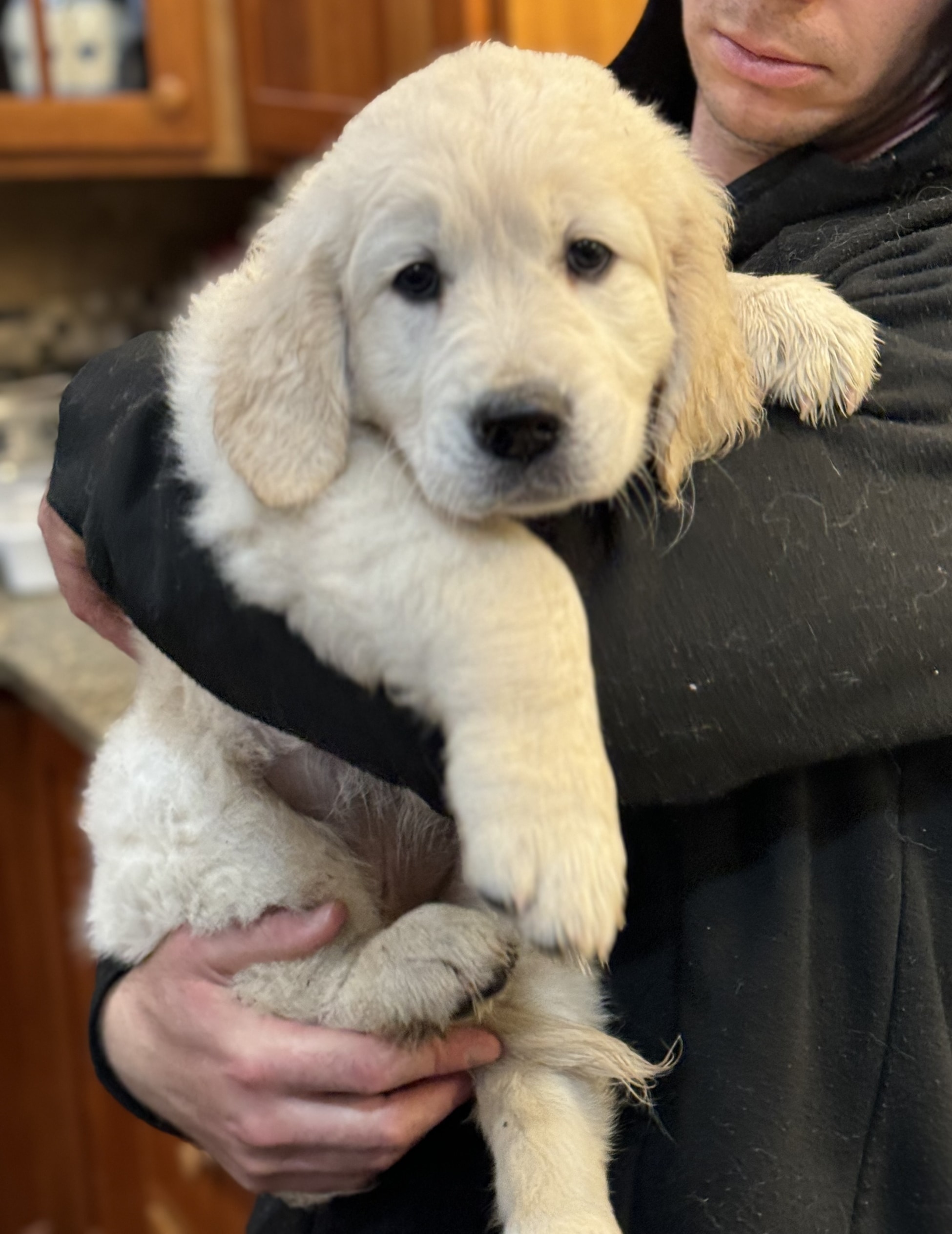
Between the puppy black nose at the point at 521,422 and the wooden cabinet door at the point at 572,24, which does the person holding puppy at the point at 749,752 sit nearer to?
the puppy black nose at the point at 521,422

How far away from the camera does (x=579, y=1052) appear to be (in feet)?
4.02

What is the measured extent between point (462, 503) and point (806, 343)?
0.38m

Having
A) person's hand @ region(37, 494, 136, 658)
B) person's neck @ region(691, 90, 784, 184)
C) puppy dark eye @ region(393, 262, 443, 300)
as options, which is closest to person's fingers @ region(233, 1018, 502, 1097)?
person's hand @ region(37, 494, 136, 658)

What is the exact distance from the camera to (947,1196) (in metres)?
1.08

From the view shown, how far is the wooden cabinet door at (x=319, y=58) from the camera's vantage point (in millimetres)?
3004

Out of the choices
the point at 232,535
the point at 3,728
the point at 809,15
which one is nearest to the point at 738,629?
the point at 232,535

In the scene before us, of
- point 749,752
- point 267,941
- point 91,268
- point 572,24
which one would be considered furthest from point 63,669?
point 91,268

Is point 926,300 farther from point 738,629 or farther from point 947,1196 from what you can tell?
point 947,1196

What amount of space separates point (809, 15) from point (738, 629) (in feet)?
2.46

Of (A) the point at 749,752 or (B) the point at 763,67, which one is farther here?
(B) the point at 763,67

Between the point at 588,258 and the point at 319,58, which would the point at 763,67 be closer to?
the point at 588,258

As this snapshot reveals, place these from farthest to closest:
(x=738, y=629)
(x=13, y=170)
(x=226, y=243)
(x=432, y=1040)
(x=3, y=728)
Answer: (x=226, y=243) < (x=13, y=170) < (x=3, y=728) < (x=432, y=1040) < (x=738, y=629)

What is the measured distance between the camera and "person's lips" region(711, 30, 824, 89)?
1353mm

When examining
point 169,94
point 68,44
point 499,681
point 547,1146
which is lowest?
point 547,1146
